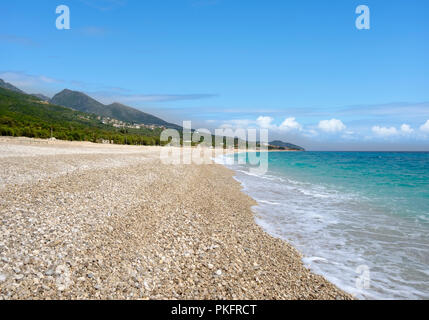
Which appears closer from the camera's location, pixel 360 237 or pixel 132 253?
pixel 132 253

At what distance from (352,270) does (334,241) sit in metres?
2.27

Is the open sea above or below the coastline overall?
below

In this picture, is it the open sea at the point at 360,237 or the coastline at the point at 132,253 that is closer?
the coastline at the point at 132,253

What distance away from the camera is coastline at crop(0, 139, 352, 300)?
15.6ft

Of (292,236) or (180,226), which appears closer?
(180,226)

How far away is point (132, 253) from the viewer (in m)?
6.11

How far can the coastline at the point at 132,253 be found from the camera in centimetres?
475

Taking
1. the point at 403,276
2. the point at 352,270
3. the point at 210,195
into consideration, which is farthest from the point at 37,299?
the point at 210,195

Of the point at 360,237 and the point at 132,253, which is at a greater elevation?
the point at 132,253

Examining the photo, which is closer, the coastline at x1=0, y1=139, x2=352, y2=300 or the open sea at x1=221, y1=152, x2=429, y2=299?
the coastline at x1=0, y1=139, x2=352, y2=300

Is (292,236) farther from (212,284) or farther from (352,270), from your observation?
(212,284)

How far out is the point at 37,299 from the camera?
4141mm

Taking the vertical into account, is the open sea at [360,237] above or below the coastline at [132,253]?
below
